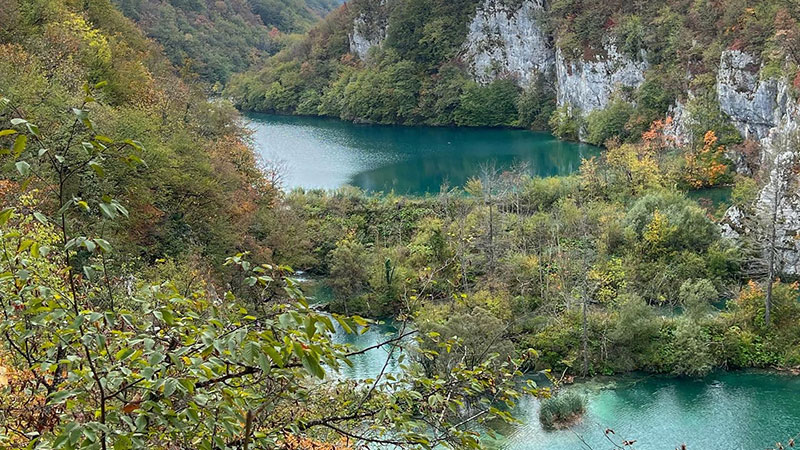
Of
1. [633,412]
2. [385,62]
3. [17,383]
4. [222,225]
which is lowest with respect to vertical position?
[633,412]

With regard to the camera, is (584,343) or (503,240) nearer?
(584,343)

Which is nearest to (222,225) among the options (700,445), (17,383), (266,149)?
(700,445)

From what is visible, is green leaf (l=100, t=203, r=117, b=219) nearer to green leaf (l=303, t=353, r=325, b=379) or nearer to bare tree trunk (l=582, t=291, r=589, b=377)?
green leaf (l=303, t=353, r=325, b=379)

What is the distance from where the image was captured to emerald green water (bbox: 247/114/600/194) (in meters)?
41.6

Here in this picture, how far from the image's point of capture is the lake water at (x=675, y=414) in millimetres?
15734

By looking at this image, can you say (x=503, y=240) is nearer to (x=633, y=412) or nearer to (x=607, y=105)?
(x=633, y=412)

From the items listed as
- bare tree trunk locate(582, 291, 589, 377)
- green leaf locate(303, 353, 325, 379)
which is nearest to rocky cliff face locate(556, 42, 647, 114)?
bare tree trunk locate(582, 291, 589, 377)

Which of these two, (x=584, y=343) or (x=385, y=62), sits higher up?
(x=385, y=62)

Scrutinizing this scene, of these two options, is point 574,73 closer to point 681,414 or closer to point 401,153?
point 401,153

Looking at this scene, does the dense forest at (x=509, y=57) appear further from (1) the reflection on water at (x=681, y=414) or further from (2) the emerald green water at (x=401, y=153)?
(1) the reflection on water at (x=681, y=414)

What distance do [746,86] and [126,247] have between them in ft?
99.5

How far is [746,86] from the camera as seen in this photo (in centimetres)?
3497

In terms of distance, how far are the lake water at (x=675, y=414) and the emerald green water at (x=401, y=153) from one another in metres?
21.5

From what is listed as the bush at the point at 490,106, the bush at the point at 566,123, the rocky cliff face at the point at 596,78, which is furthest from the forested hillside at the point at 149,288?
the bush at the point at 490,106
